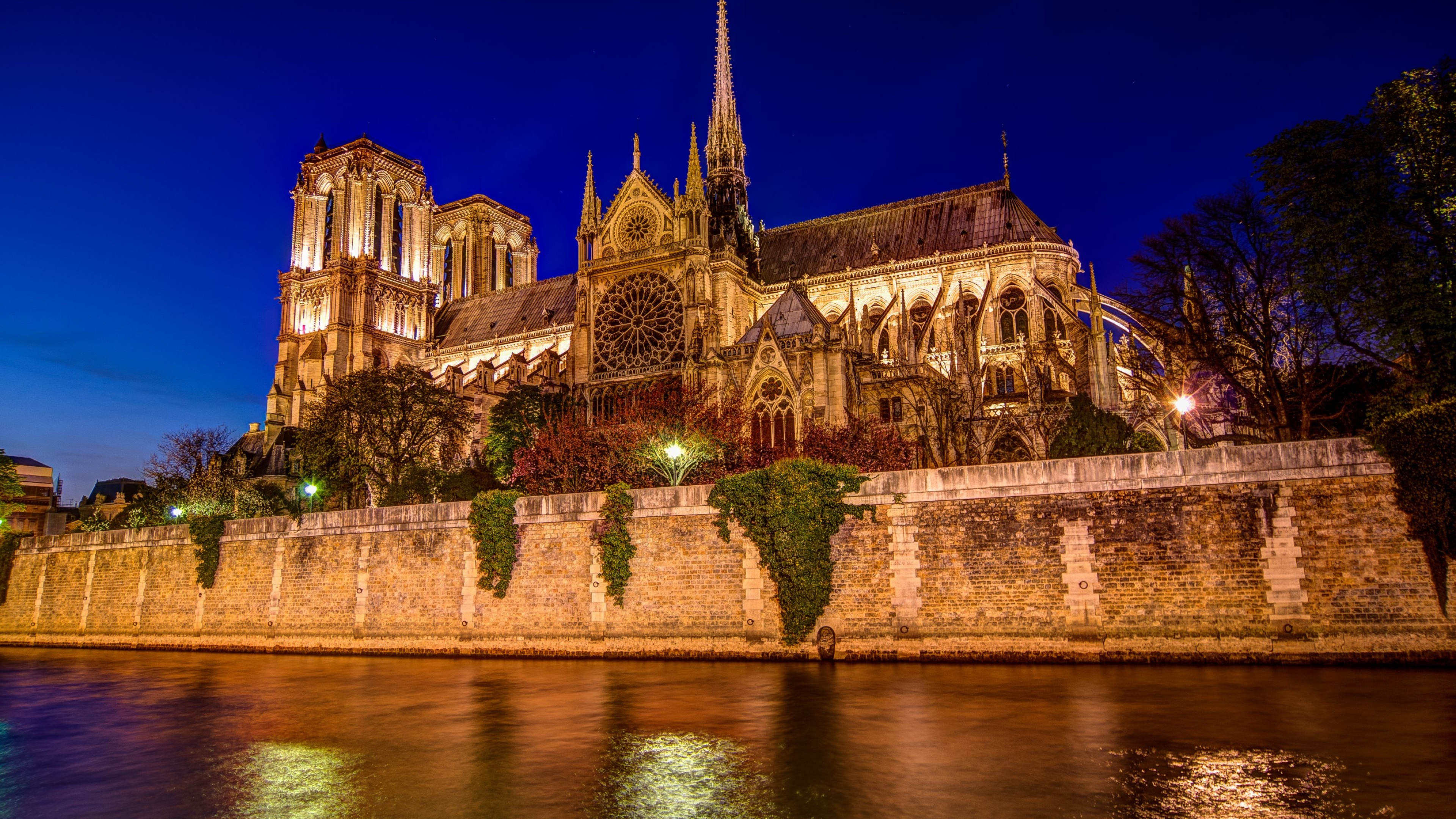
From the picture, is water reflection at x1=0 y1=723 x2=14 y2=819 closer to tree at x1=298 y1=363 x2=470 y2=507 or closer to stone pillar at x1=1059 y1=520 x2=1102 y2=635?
stone pillar at x1=1059 y1=520 x2=1102 y2=635

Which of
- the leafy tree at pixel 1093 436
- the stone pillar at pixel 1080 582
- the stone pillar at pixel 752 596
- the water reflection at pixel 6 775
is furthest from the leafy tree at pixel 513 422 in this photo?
the stone pillar at pixel 1080 582

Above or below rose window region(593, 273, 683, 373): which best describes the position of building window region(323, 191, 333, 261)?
above

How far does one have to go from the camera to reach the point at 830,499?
1780 centimetres

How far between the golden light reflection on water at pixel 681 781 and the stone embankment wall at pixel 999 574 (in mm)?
7114

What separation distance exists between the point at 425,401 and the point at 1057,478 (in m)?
27.1

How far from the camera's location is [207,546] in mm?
27531

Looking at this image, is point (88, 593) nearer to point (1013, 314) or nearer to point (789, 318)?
point (789, 318)

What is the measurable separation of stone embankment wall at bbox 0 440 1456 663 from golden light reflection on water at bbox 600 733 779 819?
7.11m

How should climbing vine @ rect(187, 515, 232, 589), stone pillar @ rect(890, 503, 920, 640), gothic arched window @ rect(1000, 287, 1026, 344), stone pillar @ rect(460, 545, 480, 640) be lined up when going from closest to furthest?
1. stone pillar @ rect(890, 503, 920, 640)
2. stone pillar @ rect(460, 545, 480, 640)
3. climbing vine @ rect(187, 515, 232, 589)
4. gothic arched window @ rect(1000, 287, 1026, 344)

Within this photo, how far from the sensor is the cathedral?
3144cm

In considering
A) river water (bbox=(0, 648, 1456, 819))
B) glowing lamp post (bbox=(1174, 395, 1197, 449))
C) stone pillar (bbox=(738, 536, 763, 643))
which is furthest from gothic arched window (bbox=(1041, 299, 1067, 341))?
river water (bbox=(0, 648, 1456, 819))

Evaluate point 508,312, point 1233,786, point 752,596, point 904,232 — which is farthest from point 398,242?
point 1233,786

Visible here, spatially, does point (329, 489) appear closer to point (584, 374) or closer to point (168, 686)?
point (584, 374)

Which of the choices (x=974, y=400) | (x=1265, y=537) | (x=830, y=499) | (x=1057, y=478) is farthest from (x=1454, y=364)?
(x=974, y=400)
